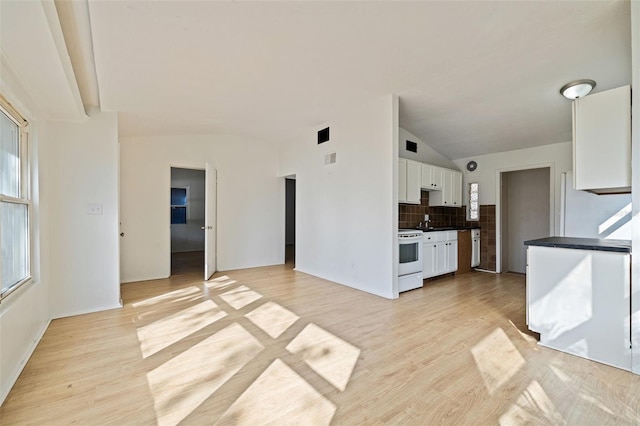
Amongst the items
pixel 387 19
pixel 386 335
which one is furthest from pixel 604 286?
pixel 387 19

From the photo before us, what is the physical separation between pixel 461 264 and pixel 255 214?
13.8 feet

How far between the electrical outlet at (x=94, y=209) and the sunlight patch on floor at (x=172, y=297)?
4.01ft

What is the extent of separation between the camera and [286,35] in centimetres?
244

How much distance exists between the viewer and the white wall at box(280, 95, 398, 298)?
380 cm

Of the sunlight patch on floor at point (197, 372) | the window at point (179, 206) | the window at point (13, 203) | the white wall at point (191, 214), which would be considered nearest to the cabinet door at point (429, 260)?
the sunlight patch on floor at point (197, 372)

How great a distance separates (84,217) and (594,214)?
6767mm

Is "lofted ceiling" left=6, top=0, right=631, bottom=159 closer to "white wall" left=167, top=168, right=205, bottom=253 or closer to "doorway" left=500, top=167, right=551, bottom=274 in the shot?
"doorway" left=500, top=167, right=551, bottom=274

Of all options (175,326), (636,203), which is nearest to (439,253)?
(636,203)

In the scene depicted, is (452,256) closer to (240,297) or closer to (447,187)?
(447,187)

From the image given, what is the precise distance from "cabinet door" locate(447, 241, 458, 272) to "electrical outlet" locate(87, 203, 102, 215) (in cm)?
527

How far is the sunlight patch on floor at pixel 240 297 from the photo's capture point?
3.55 m

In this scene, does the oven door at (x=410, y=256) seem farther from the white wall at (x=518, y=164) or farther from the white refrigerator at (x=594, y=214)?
the white wall at (x=518, y=164)

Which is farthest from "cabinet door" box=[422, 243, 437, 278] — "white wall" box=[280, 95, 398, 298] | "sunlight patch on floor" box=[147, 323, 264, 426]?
"sunlight patch on floor" box=[147, 323, 264, 426]

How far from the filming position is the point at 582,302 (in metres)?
2.23
